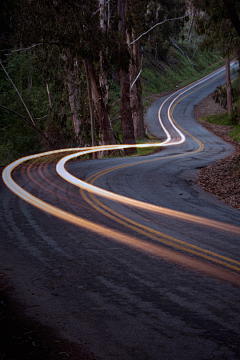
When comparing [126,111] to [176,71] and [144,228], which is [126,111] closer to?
[144,228]

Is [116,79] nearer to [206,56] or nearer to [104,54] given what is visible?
[104,54]

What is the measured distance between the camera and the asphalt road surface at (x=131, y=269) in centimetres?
345

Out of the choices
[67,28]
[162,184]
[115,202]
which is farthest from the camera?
[67,28]

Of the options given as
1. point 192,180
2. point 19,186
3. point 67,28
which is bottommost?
point 192,180

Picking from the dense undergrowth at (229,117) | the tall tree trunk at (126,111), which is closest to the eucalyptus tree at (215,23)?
the tall tree trunk at (126,111)

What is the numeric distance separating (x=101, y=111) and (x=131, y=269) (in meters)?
19.2

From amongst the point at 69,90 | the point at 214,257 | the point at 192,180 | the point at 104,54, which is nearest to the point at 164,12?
the point at 69,90

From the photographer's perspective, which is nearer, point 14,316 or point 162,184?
point 14,316

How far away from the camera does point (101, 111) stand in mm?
23312

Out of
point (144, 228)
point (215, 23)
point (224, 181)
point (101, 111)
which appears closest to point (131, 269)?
point (144, 228)

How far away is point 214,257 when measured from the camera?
5.46 m

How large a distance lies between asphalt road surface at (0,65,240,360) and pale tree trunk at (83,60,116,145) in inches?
529

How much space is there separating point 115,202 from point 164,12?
37.1 m

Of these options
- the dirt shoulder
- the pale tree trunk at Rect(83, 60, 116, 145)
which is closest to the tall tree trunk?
the pale tree trunk at Rect(83, 60, 116, 145)
